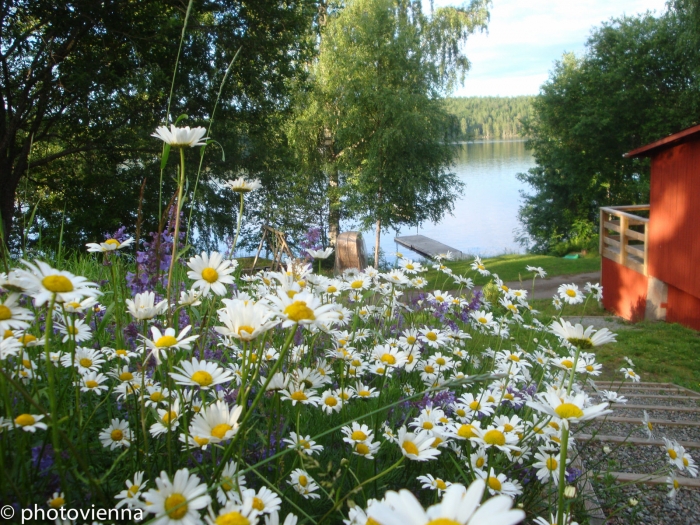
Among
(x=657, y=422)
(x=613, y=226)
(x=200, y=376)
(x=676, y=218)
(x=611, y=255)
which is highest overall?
(x=200, y=376)

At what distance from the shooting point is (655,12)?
24078mm

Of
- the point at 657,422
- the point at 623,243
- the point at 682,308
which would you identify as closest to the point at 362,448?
the point at 657,422

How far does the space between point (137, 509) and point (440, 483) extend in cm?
64

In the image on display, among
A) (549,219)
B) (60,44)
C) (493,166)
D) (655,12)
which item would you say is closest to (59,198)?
(60,44)

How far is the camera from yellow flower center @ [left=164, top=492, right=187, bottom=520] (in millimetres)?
782

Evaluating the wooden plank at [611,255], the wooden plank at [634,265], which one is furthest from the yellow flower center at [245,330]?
the wooden plank at [611,255]

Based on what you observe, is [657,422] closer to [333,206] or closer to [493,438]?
[493,438]

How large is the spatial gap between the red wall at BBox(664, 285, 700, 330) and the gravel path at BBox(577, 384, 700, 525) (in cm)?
534

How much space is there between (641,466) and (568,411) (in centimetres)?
310

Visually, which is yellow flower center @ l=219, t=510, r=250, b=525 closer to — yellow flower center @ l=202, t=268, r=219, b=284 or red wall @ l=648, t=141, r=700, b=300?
yellow flower center @ l=202, t=268, r=219, b=284

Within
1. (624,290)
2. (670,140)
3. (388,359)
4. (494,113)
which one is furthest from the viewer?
(494,113)

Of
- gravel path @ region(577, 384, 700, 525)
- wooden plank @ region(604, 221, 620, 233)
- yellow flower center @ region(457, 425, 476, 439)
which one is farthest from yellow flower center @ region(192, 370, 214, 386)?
wooden plank @ region(604, 221, 620, 233)

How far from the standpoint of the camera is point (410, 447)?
1.15m

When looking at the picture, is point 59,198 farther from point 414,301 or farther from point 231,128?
point 414,301
